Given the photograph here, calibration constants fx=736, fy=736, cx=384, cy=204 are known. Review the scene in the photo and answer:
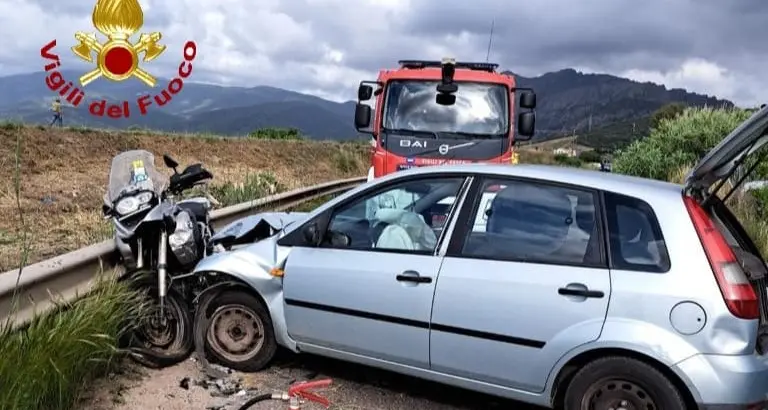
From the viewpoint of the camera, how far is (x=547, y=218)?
4.26 meters

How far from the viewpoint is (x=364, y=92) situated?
10477 millimetres

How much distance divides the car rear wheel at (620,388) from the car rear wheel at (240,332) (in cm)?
216

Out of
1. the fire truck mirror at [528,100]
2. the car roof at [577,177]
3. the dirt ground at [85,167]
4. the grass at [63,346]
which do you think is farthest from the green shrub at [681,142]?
the grass at [63,346]

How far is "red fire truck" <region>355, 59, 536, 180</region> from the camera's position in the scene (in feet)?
32.5

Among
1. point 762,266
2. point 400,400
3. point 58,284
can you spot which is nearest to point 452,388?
point 400,400

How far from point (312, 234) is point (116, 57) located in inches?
315

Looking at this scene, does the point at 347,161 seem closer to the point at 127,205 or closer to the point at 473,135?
the point at 473,135

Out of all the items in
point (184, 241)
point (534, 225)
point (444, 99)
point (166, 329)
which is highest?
point (444, 99)

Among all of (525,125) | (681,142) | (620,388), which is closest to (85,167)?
(525,125)

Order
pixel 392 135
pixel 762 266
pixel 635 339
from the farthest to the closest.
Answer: pixel 392 135 → pixel 762 266 → pixel 635 339

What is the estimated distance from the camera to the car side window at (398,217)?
4.63m

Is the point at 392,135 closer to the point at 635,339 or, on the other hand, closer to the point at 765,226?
the point at 765,226

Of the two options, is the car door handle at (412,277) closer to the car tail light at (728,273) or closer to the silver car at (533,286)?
the silver car at (533,286)

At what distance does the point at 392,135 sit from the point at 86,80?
13.1ft
